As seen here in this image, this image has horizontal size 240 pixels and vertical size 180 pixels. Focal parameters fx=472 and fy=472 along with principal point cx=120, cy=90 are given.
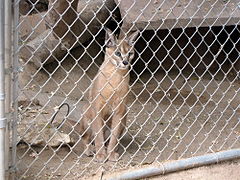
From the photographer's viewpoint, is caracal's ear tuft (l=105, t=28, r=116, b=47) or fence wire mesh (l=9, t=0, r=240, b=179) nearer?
fence wire mesh (l=9, t=0, r=240, b=179)

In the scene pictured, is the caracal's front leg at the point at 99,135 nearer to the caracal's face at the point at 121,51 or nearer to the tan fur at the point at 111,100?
the tan fur at the point at 111,100

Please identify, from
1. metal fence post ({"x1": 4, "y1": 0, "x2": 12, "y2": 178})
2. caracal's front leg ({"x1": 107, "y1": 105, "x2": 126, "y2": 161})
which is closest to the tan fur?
caracal's front leg ({"x1": 107, "y1": 105, "x2": 126, "y2": 161})

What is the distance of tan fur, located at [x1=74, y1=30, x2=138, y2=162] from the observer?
370 cm

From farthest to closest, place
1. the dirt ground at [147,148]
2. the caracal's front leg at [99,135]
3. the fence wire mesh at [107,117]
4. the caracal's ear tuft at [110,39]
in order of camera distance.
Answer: the caracal's front leg at [99,135] < the caracal's ear tuft at [110,39] < the fence wire mesh at [107,117] < the dirt ground at [147,148]

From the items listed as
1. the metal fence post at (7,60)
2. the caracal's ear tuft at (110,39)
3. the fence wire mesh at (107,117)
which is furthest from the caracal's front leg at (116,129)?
the metal fence post at (7,60)

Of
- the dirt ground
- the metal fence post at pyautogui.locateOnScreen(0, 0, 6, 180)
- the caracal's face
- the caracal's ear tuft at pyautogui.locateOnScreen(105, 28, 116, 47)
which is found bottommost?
the dirt ground

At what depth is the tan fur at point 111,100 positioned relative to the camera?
12.1 ft

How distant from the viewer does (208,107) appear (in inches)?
204

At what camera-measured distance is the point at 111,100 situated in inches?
149

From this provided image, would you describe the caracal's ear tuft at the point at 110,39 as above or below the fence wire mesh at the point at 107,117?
above

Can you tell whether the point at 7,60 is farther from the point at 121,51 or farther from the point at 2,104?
the point at 121,51

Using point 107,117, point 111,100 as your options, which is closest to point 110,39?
point 111,100

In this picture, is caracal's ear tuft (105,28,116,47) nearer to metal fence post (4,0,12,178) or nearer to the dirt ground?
the dirt ground

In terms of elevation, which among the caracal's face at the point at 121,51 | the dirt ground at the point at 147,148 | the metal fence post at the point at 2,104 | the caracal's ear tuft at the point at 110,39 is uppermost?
the metal fence post at the point at 2,104
